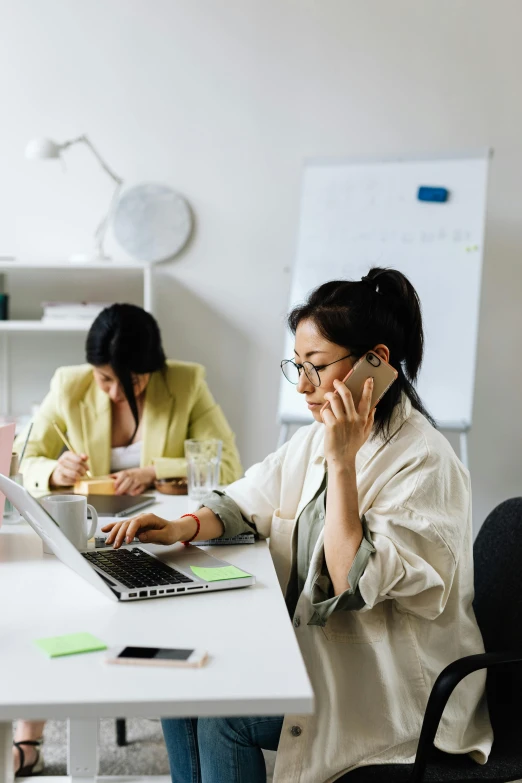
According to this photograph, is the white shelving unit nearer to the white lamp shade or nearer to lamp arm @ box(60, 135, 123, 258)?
lamp arm @ box(60, 135, 123, 258)

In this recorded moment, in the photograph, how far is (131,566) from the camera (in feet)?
4.11

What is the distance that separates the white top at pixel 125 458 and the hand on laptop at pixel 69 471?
404mm

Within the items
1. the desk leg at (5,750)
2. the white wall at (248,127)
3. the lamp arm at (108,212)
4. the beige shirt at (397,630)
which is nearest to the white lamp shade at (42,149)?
the lamp arm at (108,212)

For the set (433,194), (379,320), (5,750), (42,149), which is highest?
→ (42,149)

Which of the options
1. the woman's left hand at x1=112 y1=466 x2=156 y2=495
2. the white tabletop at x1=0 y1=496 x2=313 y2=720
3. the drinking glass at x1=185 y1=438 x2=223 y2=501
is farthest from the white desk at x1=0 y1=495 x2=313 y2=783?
the woman's left hand at x1=112 y1=466 x2=156 y2=495

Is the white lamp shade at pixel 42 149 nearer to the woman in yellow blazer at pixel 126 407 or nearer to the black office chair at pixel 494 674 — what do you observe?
the woman in yellow blazer at pixel 126 407

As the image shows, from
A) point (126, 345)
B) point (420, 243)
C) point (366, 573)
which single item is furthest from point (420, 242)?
point (366, 573)

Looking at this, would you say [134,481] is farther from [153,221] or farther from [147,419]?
[153,221]

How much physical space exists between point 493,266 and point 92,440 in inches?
72.0

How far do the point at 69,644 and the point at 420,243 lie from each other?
2.36 meters

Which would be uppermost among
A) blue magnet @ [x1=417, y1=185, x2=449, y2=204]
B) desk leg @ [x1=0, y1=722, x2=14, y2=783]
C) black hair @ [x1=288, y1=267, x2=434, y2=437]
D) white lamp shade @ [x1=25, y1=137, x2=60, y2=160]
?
white lamp shade @ [x1=25, y1=137, x2=60, y2=160]

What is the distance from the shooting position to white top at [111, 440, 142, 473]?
2447 mm

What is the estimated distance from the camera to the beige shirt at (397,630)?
46.2 inches

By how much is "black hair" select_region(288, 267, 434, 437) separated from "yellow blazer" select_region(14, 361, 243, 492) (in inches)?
38.8
